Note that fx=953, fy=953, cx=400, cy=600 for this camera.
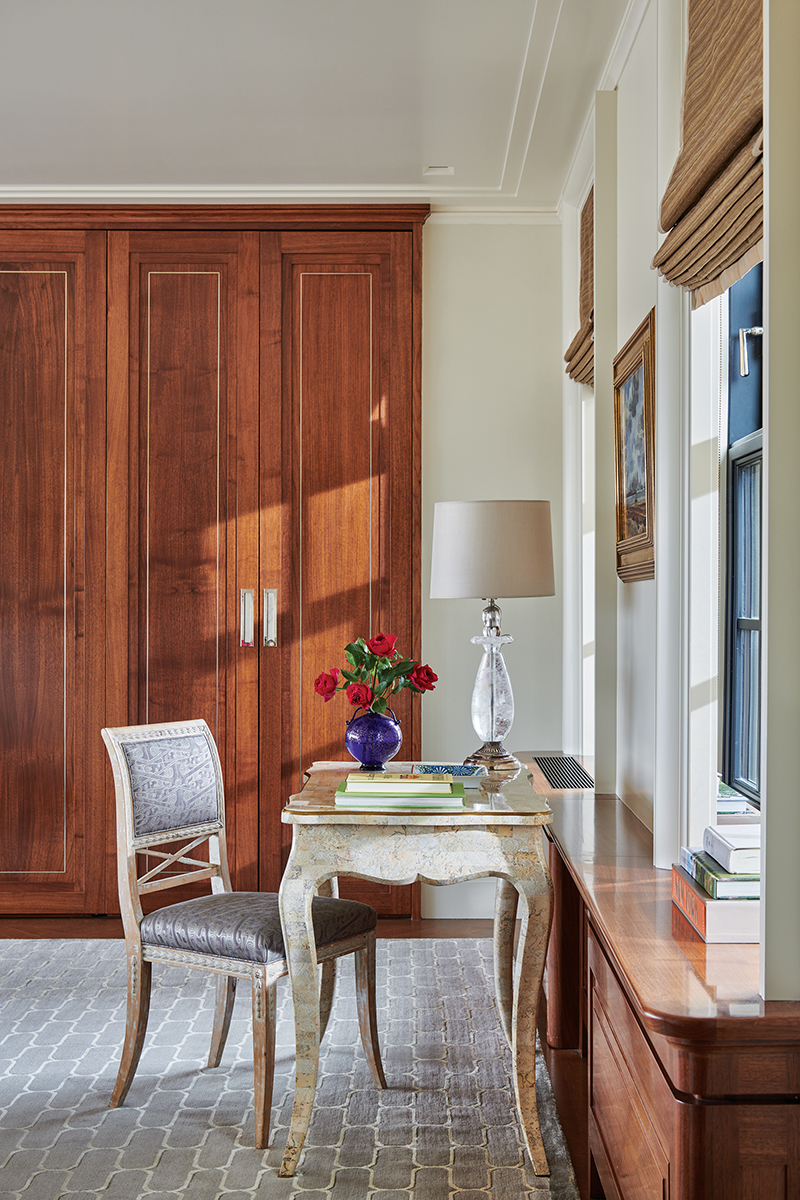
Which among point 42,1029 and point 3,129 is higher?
point 3,129

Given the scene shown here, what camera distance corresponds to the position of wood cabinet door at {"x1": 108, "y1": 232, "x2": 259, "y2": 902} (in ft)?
12.6

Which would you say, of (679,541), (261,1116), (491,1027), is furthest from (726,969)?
(491,1027)

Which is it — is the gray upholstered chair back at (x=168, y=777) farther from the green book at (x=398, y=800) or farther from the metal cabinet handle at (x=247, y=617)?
the metal cabinet handle at (x=247, y=617)

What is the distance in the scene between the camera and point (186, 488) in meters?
3.87

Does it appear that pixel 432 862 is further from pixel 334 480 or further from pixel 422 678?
pixel 334 480

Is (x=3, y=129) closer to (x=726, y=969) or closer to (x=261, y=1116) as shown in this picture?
(x=261, y=1116)

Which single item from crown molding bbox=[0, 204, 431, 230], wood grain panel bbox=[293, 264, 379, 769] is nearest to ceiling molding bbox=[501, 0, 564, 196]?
crown molding bbox=[0, 204, 431, 230]

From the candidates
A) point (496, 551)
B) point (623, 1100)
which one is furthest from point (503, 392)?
point (623, 1100)

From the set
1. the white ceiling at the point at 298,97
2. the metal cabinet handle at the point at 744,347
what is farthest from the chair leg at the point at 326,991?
the white ceiling at the point at 298,97

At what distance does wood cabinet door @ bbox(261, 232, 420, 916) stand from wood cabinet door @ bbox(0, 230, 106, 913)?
0.70 m

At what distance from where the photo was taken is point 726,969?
1.47 m

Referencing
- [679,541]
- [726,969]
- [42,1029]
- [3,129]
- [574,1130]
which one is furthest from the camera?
[3,129]

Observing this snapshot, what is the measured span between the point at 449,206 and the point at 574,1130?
3342 mm

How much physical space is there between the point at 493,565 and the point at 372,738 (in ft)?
2.05
